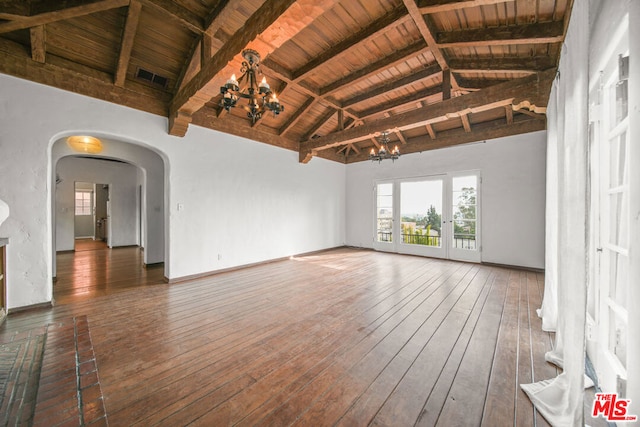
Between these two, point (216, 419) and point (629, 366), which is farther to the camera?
point (216, 419)

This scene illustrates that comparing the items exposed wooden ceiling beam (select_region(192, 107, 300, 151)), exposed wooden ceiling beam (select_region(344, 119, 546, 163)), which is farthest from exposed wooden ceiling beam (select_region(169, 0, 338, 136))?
exposed wooden ceiling beam (select_region(344, 119, 546, 163))

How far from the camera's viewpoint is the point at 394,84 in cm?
471

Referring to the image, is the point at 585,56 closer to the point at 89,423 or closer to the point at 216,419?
the point at 216,419

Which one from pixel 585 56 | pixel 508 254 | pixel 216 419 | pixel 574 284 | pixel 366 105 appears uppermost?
pixel 366 105

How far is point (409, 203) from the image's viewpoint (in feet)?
23.3

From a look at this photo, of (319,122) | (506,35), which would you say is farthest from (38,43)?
(506,35)

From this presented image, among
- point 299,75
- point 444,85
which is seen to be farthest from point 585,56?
point 299,75

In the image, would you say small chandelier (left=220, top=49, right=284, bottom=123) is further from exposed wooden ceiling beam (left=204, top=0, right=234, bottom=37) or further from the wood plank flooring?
the wood plank flooring

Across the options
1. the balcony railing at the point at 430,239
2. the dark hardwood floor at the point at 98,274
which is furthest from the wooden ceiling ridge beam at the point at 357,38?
the balcony railing at the point at 430,239

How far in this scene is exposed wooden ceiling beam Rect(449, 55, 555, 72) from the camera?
3.40 m

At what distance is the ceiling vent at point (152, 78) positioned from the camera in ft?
12.8

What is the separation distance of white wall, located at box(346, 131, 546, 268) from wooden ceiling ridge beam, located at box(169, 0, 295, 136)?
224 inches

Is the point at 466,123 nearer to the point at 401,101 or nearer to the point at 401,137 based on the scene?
the point at 401,137

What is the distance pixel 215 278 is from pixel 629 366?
4999 mm
